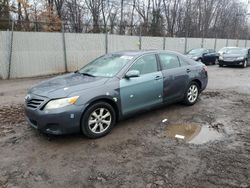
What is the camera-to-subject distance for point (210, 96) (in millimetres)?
7430

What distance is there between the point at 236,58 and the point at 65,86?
14598 mm

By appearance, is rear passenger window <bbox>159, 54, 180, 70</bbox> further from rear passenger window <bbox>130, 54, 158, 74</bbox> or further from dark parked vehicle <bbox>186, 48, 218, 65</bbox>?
dark parked vehicle <bbox>186, 48, 218, 65</bbox>

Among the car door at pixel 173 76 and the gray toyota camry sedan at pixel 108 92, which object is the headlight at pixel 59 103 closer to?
the gray toyota camry sedan at pixel 108 92

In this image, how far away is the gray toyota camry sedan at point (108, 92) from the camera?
3.87 meters

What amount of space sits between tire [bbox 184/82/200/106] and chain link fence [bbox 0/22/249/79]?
8.57 m

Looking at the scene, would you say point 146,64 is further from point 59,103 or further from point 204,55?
point 204,55

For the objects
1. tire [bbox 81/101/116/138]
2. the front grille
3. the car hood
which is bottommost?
tire [bbox 81/101/116/138]

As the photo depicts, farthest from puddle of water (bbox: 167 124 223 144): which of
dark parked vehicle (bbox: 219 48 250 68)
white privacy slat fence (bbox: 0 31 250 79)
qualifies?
dark parked vehicle (bbox: 219 48 250 68)

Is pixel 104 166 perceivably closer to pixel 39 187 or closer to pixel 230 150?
pixel 39 187

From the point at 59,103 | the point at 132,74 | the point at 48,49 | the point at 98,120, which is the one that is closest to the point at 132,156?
the point at 98,120

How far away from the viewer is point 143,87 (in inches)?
189

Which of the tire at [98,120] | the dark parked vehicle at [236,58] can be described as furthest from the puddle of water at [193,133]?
the dark parked vehicle at [236,58]

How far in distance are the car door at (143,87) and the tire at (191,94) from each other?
1.12 m

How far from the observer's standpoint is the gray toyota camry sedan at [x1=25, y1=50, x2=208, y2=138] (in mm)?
3871
